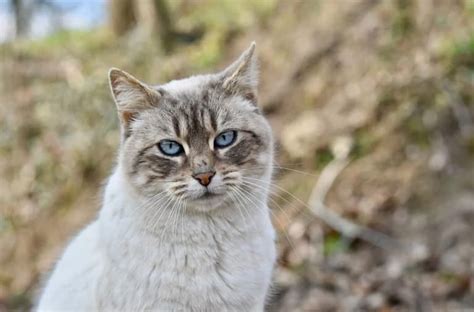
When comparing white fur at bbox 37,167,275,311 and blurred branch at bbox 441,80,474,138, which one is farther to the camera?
blurred branch at bbox 441,80,474,138

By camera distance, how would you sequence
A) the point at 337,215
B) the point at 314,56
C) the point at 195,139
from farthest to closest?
the point at 314,56, the point at 337,215, the point at 195,139

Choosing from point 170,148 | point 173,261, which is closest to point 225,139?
point 170,148

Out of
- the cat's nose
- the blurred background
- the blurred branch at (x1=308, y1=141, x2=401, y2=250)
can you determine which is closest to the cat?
the cat's nose

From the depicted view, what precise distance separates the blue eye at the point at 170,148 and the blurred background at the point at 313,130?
2.67 ft

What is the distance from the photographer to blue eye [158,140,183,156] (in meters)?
3.52

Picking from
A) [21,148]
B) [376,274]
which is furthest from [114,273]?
[21,148]

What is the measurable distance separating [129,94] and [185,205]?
617mm

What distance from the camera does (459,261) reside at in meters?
5.62

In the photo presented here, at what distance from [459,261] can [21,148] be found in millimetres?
6666

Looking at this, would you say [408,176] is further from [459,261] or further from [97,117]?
[97,117]

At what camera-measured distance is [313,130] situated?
7387 millimetres

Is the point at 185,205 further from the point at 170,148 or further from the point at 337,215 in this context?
the point at 337,215

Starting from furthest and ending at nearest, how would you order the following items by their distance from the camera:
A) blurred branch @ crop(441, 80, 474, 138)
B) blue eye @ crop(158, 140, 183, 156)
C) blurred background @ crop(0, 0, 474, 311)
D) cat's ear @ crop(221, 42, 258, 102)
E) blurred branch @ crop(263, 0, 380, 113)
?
blurred branch @ crop(263, 0, 380, 113) → blurred branch @ crop(441, 80, 474, 138) → blurred background @ crop(0, 0, 474, 311) → cat's ear @ crop(221, 42, 258, 102) → blue eye @ crop(158, 140, 183, 156)

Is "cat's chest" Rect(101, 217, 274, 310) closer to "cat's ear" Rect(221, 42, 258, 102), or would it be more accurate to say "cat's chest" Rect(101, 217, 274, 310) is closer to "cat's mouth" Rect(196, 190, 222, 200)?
"cat's mouth" Rect(196, 190, 222, 200)
